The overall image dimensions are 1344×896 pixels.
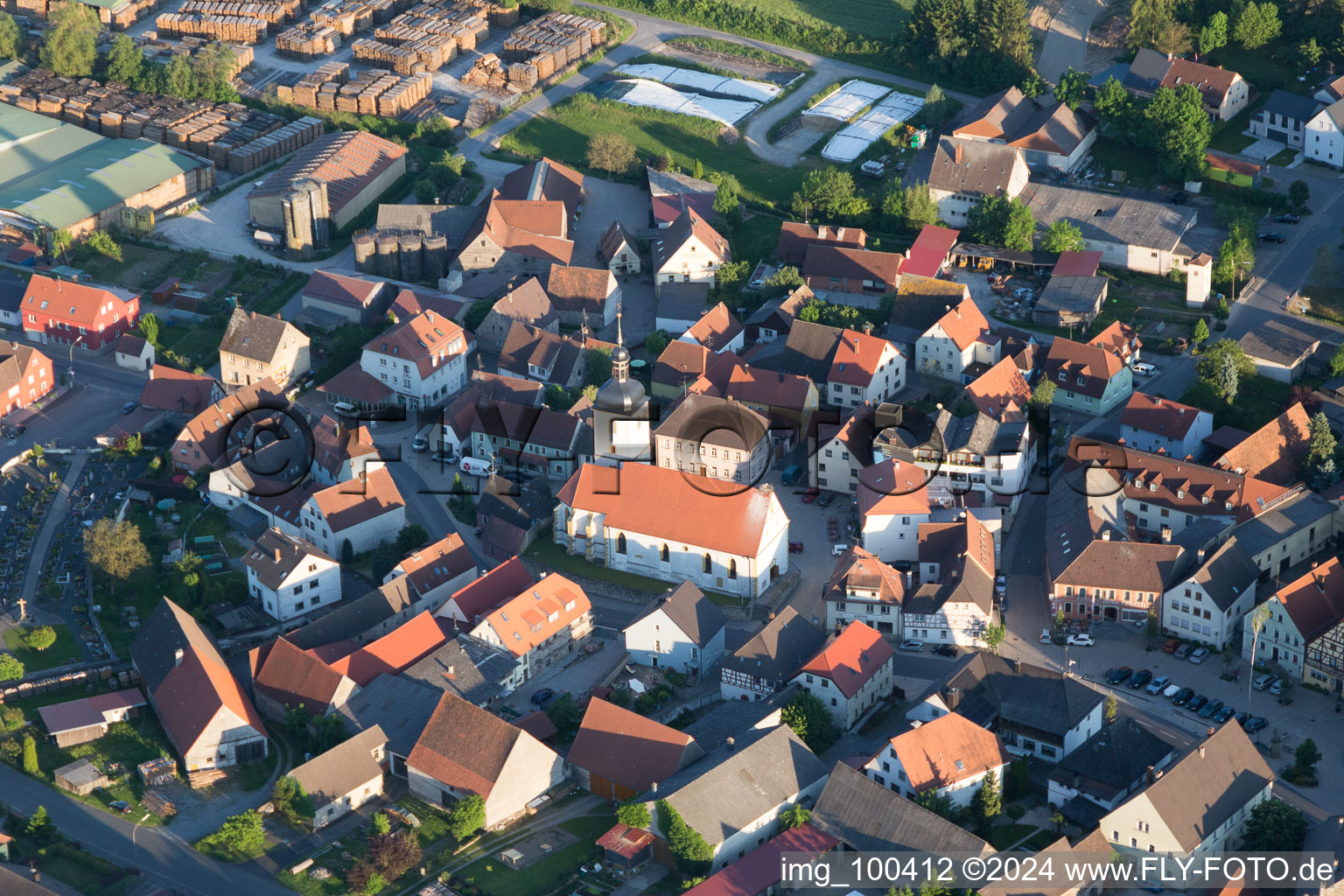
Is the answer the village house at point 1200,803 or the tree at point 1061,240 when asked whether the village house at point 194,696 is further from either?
the tree at point 1061,240

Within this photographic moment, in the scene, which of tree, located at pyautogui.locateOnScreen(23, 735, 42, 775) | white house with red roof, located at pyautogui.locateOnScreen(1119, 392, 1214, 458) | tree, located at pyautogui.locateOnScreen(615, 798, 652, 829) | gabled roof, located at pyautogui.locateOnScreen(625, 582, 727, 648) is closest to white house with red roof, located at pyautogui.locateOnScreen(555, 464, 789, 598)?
gabled roof, located at pyautogui.locateOnScreen(625, 582, 727, 648)

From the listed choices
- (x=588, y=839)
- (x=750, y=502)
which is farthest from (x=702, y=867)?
(x=750, y=502)

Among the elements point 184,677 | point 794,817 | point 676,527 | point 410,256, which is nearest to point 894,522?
point 676,527

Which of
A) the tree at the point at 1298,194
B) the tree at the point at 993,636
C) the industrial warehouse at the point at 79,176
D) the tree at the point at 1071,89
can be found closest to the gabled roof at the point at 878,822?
the tree at the point at 993,636

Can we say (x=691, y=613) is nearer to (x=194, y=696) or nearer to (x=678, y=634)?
(x=678, y=634)

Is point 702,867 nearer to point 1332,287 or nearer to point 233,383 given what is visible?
point 233,383

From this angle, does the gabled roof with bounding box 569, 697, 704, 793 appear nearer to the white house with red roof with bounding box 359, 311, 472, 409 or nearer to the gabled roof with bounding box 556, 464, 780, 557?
the gabled roof with bounding box 556, 464, 780, 557
